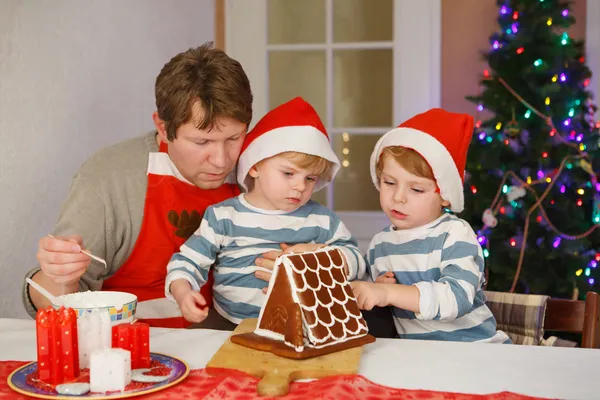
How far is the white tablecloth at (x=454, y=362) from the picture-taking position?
1.19m

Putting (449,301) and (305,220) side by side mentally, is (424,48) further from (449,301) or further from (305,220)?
(449,301)

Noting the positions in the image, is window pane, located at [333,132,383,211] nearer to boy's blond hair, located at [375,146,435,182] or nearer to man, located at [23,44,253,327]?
man, located at [23,44,253,327]

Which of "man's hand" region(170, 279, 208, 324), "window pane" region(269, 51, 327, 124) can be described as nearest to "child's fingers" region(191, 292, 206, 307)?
"man's hand" region(170, 279, 208, 324)

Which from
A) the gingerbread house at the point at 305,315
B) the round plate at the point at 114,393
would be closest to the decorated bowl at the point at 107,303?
the round plate at the point at 114,393

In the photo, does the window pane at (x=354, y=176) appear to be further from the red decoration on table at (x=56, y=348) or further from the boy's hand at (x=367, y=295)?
the red decoration on table at (x=56, y=348)

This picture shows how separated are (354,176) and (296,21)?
96cm

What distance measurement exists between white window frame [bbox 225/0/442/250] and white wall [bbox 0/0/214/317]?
138 cm

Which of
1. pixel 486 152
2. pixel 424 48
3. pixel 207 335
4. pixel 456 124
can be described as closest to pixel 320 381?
pixel 207 335

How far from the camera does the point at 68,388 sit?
3.68 feet

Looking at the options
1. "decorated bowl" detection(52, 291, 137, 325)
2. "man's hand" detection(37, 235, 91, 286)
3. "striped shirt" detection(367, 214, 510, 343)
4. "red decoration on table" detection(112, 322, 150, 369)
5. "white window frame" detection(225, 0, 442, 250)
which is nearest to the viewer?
"red decoration on table" detection(112, 322, 150, 369)

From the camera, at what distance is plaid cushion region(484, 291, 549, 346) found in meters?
1.84

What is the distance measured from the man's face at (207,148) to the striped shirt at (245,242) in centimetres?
10

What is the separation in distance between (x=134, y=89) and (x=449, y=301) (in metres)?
1.62

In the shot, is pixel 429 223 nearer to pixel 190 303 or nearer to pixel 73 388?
pixel 190 303
